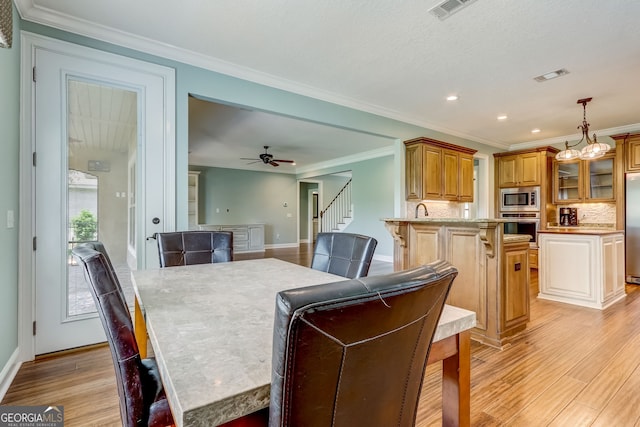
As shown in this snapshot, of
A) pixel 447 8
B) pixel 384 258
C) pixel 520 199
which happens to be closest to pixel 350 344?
pixel 447 8

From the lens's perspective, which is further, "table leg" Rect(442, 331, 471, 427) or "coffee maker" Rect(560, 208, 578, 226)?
"coffee maker" Rect(560, 208, 578, 226)

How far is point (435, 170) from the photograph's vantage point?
486cm

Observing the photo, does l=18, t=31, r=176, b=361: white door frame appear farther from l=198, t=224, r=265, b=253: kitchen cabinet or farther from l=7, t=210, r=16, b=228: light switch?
l=198, t=224, r=265, b=253: kitchen cabinet

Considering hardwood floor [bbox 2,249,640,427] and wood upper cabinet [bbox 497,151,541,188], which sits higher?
wood upper cabinet [bbox 497,151,541,188]

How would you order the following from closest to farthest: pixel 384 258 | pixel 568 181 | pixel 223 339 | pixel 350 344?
pixel 350 344, pixel 223 339, pixel 568 181, pixel 384 258

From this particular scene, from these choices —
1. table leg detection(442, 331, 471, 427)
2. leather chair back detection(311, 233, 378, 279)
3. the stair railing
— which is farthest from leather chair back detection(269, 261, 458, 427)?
the stair railing

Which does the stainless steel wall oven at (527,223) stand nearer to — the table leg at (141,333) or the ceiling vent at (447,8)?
the ceiling vent at (447,8)

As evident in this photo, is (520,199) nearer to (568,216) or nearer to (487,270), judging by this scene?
(568,216)

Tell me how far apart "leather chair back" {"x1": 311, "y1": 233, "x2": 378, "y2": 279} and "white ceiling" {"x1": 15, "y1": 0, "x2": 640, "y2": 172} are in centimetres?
163

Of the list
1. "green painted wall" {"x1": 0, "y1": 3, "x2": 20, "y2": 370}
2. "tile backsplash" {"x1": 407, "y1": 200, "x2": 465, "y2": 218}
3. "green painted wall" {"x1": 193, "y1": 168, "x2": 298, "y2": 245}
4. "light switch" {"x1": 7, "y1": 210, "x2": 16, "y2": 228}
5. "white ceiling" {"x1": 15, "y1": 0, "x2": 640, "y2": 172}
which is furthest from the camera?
"green painted wall" {"x1": 193, "y1": 168, "x2": 298, "y2": 245}

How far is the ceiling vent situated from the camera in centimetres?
216

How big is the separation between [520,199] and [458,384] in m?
5.95

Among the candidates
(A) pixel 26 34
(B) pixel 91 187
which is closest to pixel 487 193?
(B) pixel 91 187

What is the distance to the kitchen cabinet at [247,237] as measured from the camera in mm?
8359
